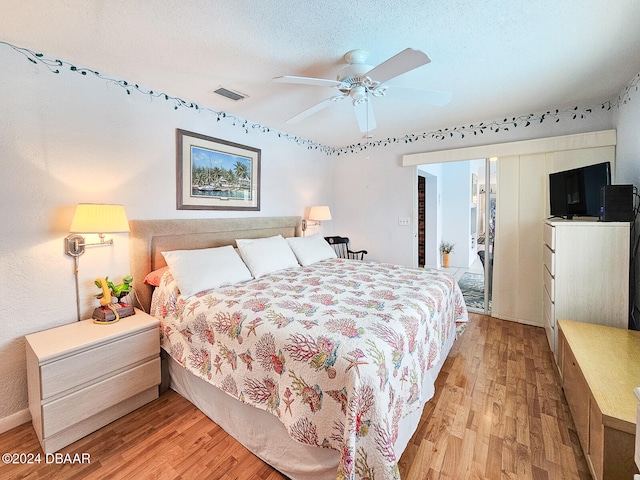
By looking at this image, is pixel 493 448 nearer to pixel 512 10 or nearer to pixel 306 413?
pixel 306 413

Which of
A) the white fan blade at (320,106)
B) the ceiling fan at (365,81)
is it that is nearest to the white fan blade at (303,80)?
the ceiling fan at (365,81)

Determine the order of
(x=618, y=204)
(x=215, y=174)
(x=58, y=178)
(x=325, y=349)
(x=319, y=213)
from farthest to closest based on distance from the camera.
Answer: (x=319, y=213) < (x=215, y=174) < (x=618, y=204) < (x=58, y=178) < (x=325, y=349)

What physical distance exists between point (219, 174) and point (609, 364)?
3389 millimetres

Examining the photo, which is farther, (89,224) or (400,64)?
(89,224)

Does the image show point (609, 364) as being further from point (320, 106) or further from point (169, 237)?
point (169, 237)

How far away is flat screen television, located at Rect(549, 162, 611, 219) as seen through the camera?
8.01 feet

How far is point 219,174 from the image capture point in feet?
10.1

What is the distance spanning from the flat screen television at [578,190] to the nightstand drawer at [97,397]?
12.3ft

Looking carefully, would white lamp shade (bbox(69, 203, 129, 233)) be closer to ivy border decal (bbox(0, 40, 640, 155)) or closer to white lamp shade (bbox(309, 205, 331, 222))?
ivy border decal (bbox(0, 40, 640, 155))

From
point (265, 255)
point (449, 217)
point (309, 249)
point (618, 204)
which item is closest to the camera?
point (618, 204)

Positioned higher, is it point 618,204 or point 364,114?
point 364,114

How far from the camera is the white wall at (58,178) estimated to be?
1815mm

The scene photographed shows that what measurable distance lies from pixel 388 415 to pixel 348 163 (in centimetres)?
407


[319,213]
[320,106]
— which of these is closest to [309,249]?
[319,213]
